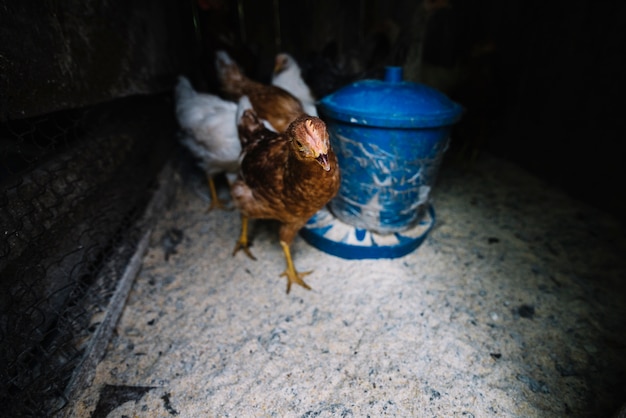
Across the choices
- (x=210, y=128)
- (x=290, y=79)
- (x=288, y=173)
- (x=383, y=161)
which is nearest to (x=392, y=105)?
(x=383, y=161)

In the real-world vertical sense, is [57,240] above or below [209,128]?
below

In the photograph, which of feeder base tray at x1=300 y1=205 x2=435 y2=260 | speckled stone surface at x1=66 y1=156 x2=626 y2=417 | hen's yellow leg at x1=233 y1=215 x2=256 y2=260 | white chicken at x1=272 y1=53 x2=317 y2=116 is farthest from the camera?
white chicken at x1=272 y1=53 x2=317 y2=116

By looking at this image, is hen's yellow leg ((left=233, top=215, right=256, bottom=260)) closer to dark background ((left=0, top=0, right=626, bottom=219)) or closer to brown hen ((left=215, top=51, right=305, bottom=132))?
brown hen ((left=215, top=51, right=305, bottom=132))

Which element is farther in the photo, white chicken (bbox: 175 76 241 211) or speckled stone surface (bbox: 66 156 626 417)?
white chicken (bbox: 175 76 241 211)

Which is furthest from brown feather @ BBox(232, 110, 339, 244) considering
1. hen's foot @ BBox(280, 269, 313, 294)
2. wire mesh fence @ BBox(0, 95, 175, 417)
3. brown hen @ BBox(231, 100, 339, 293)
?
wire mesh fence @ BBox(0, 95, 175, 417)

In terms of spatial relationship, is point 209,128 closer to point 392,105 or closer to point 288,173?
point 288,173

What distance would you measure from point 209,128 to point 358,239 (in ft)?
3.95

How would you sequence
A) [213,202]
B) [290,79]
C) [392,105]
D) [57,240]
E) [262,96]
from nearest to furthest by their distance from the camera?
[57,240], [392,105], [262,96], [213,202], [290,79]

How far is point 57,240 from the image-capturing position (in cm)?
130

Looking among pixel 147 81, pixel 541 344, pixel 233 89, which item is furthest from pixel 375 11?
pixel 541 344

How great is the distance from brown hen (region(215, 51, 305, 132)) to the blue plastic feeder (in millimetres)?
376

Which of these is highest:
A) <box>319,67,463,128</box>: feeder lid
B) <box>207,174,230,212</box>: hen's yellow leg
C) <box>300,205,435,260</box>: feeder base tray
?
<box>319,67,463,128</box>: feeder lid

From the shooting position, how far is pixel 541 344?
1416mm

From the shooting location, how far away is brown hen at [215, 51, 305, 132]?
2.08 metres
